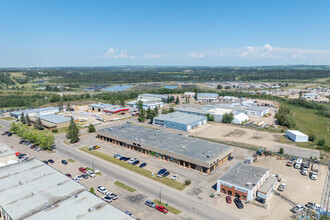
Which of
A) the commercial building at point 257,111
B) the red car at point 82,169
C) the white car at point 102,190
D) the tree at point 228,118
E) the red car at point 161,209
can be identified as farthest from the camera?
the commercial building at point 257,111

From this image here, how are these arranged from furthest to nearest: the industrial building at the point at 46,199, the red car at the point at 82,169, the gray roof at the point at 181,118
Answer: the gray roof at the point at 181,118 < the red car at the point at 82,169 < the industrial building at the point at 46,199

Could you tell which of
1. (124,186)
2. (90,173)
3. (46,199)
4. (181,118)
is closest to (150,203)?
(124,186)

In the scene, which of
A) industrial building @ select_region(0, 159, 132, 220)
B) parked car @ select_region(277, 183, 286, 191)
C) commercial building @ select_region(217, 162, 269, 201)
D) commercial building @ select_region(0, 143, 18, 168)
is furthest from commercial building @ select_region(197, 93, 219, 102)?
industrial building @ select_region(0, 159, 132, 220)

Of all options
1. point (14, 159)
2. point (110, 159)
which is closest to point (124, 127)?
point (110, 159)

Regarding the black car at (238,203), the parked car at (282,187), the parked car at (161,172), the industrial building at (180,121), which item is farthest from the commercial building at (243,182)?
the industrial building at (180,121)

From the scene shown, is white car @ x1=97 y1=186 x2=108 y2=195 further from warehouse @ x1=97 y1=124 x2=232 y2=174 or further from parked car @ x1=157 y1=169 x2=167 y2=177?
warehouse @ x1=97 y1=124 x2=232 y2=174

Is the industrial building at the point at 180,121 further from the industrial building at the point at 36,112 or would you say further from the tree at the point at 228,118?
the industrial building at the point at 36,112
